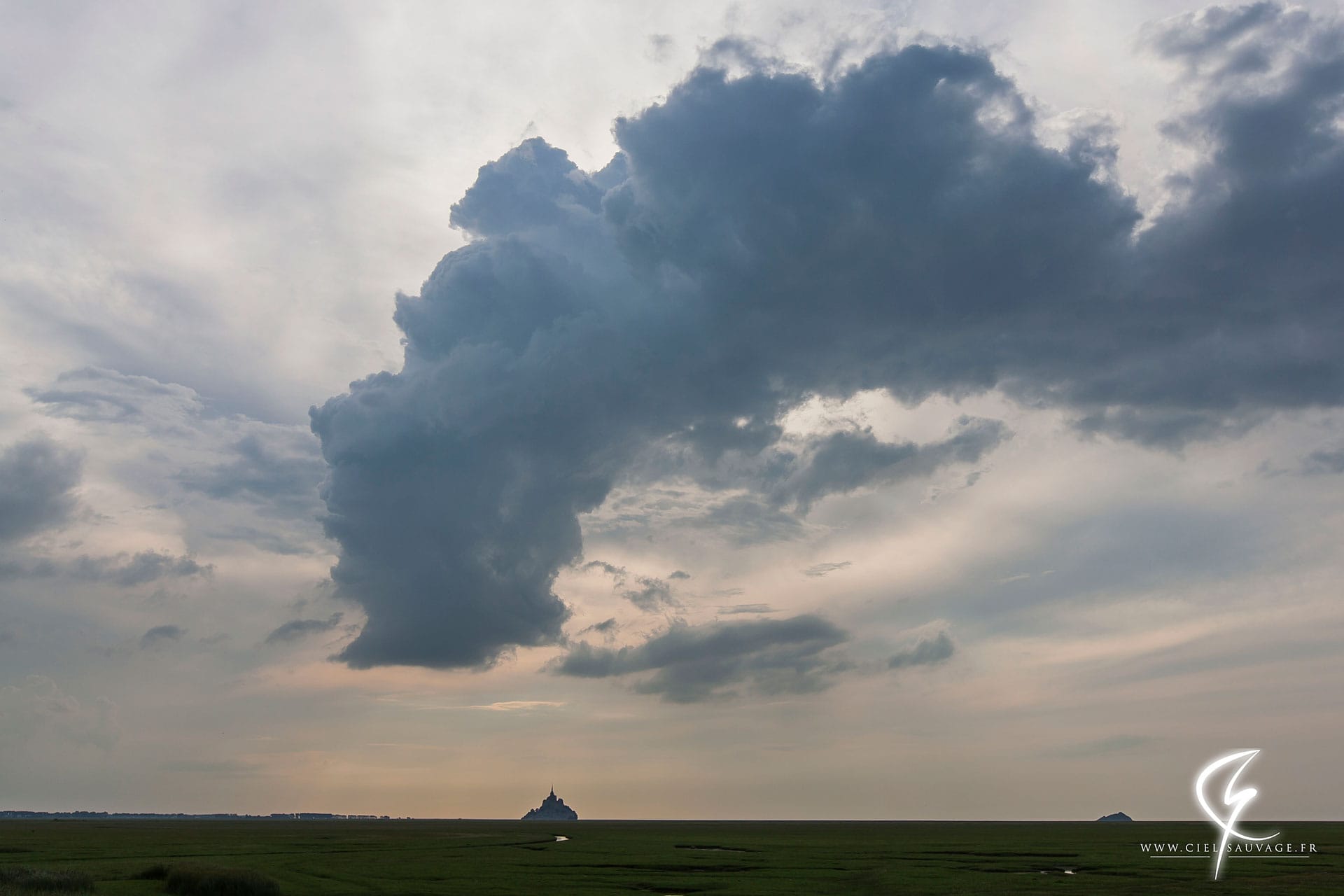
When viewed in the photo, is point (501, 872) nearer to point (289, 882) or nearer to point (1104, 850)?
point (289, 882)

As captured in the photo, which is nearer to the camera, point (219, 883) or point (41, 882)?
point (41, 882)

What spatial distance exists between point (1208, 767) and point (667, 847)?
74.4 m

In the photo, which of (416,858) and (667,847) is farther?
(667,847)

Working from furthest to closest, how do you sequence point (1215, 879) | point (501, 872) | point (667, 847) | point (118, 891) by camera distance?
point (667, 847), point (501, 872), point (1215, 879), point (118, 891)

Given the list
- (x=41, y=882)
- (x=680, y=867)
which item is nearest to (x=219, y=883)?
(x=41, y=882)

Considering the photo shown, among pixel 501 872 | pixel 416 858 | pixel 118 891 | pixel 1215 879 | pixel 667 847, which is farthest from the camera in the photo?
pixel 667 847

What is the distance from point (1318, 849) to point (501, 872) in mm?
93252

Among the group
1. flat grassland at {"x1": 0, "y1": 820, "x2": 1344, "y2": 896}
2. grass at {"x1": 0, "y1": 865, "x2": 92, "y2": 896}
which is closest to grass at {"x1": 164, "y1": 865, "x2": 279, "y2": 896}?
flat grassland at {"x1": 0, "y1": 820, "x2": 1344, "y2": 896}

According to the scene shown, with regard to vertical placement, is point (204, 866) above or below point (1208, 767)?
below

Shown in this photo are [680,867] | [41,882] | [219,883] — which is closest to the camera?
[41,882]

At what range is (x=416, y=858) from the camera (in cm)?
9394

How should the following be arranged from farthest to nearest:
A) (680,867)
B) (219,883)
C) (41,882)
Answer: (680,867)
(219,883)
(41,882)

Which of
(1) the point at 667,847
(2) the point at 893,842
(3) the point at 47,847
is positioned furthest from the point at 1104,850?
(3) the point at 47,847

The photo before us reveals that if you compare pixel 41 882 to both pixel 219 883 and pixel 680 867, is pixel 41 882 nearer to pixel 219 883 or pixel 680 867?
pixel 219 883
